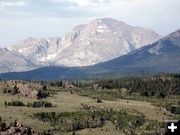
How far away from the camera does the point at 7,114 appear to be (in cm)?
19562

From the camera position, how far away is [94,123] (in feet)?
640

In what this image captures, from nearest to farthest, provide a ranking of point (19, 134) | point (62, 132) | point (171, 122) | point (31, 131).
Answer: point (171, 122) < point (19, 134) < point (31, 131) < point (62, 132)

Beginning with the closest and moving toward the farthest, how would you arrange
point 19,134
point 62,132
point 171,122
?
point 171,122 < point 19,134 < point 62,132

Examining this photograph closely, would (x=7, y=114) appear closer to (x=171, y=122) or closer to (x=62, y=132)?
(x=62, y=132)

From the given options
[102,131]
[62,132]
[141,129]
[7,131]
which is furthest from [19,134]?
[141,129]

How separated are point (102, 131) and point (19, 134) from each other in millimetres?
46576

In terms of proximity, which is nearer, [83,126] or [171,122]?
[171,122]

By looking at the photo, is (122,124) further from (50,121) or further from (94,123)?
(50,121)

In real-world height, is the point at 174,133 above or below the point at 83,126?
above

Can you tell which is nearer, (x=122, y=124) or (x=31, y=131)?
(x=31, y=131)

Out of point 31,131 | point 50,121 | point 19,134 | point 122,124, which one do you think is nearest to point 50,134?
point 31,131

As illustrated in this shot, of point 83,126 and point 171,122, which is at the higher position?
point 171,122

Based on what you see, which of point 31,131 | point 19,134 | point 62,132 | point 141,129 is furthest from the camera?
point 141,129

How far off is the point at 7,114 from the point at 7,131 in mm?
48919
